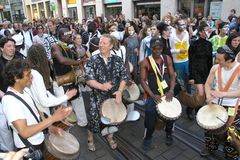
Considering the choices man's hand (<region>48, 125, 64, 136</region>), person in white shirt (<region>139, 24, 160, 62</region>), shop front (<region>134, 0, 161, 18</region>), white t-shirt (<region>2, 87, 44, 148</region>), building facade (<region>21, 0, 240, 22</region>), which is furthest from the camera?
shop front (<region>134, 0, 161, 18</region>)

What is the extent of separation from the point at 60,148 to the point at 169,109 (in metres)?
1.78

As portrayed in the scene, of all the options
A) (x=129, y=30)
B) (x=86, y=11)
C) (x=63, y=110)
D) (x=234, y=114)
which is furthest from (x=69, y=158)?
(x=86, y=11)

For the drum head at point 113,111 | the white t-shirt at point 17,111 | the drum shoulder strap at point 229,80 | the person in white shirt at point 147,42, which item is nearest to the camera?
the white t-shirt at point 17,111

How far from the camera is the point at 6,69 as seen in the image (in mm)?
2273

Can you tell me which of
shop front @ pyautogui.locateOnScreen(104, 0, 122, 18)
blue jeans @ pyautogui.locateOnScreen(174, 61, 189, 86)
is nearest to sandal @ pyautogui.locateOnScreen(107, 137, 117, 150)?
blue jeans @ pyautogui.locateOnScreen(174, 61, 189, 86)

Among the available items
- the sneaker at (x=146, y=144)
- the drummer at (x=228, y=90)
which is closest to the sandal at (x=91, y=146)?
the sneaker at (x=146, y=144)

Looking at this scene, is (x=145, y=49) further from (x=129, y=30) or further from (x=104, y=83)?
(x=104, y=83)

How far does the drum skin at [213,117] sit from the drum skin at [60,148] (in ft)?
5.73

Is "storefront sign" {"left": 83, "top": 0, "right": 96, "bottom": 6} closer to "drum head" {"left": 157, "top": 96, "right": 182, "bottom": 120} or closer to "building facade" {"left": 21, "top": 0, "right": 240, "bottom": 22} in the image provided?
"building facade" {"left": 21, "top": 0, "right": 240, "bottom": 22}

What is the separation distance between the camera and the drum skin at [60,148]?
2418mm

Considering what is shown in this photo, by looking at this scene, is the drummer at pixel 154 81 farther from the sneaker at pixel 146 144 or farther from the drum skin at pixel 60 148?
the drum skin at pixel 60 148

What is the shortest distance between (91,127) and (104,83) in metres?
0.81

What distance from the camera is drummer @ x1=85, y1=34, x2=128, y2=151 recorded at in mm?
3506

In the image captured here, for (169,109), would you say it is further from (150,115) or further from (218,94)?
(218,94)
